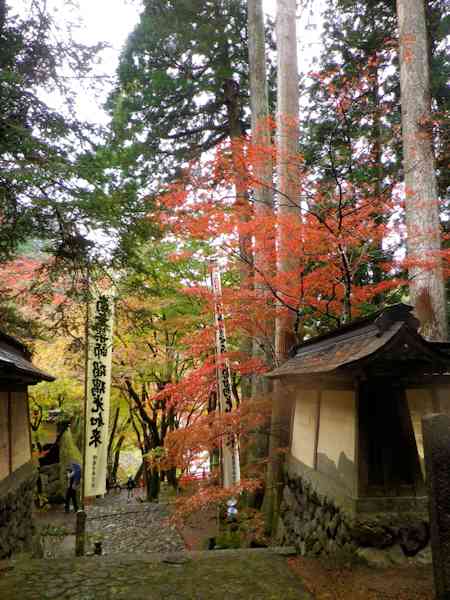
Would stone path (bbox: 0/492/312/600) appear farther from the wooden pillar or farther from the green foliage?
the green foliage

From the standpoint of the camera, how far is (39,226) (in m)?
8.11

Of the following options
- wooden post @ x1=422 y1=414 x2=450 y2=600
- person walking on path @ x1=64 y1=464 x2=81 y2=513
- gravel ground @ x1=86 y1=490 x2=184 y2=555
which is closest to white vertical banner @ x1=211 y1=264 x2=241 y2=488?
gravel ground @ x1=86 y1=490 x2=184 y2=555

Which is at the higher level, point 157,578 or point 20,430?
point 20,430

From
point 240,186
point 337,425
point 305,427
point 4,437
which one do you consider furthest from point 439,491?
point 240,186

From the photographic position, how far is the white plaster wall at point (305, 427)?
289 inches

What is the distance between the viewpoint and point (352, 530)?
17.1 feet

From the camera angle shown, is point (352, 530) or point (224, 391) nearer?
point (352, 530)

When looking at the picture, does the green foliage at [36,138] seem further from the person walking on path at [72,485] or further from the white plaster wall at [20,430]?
the person walking on path at [72,485]

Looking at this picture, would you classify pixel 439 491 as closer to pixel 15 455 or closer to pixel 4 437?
pixel 4 437

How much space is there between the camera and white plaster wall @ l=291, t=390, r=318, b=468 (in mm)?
7344

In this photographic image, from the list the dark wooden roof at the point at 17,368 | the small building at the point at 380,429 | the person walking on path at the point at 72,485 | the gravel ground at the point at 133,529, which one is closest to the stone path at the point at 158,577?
the small building at the point at 380,429

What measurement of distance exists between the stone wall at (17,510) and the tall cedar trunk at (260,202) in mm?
5261

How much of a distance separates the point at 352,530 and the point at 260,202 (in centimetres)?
863

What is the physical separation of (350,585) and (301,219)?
802 cm
